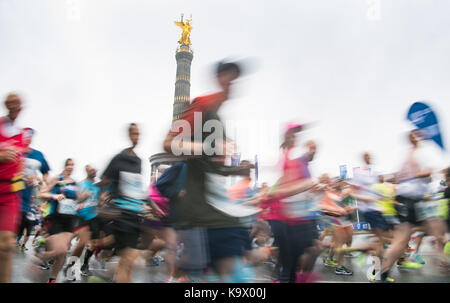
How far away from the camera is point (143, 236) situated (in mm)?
4629

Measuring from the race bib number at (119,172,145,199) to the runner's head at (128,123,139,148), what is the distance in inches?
15.7

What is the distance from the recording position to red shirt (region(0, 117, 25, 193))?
7.84 ft

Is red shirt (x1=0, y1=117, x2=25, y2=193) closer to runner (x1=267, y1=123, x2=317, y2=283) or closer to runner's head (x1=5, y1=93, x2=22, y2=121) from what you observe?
runner's head (x1=5, y1=93, x2=22, y2=121)

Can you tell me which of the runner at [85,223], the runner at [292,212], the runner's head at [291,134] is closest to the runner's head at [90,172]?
the runner at [85,223]

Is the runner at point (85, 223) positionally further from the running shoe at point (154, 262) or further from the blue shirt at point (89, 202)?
the running shoe at point (154, 262)

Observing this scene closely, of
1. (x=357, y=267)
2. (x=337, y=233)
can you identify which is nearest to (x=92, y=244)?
(x=337, y=233)

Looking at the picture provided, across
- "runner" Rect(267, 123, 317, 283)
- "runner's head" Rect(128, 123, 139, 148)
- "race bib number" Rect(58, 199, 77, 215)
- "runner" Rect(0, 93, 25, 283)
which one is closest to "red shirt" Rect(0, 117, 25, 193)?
"runner" Rect(0, 93, 25, 283)

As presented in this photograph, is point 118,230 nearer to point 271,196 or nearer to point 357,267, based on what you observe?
point 271,196

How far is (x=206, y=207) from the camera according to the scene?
1.89 meters

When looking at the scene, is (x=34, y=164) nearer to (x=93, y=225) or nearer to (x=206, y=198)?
(x=93, y=225)

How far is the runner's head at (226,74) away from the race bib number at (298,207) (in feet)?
3.90

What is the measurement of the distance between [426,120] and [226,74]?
2.89m

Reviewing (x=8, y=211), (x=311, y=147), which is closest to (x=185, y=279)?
(x=8, y=211)

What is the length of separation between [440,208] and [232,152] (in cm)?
366
